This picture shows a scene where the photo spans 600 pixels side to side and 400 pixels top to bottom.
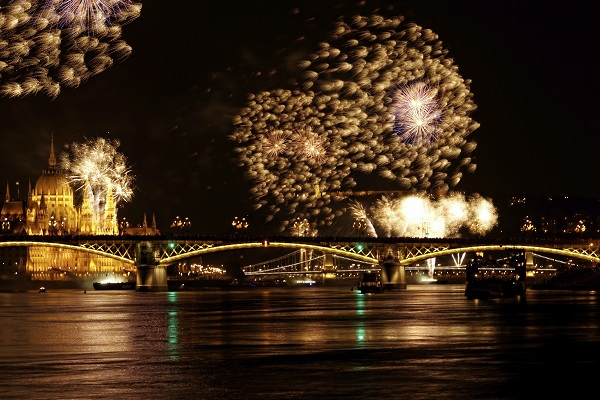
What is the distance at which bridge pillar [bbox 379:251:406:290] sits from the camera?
17700 cm

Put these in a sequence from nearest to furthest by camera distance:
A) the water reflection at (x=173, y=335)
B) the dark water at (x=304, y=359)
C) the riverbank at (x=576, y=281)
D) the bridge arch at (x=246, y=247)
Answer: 1. the dark water at (x=304, y=359)
2. the water reflection at (x=173, y=335)
3. the riverbank at (x=576, y=281)
4. the bridge arch at (x=246, y=247)

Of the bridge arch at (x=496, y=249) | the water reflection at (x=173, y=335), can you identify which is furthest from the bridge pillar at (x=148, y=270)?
the water reflection at (x=173, y=335)

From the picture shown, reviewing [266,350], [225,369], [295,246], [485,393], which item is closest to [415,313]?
[266,350]

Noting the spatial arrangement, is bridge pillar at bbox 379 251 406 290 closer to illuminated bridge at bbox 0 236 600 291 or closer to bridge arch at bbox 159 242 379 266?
illuminated bridge at bbox 0 236 600 291

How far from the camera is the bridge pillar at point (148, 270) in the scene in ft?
570

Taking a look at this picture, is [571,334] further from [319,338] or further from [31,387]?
[31,387]

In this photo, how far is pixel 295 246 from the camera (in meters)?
173

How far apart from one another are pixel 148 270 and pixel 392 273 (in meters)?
35.4

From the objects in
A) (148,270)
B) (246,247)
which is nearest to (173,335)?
(246,247)

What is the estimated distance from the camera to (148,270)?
176 m

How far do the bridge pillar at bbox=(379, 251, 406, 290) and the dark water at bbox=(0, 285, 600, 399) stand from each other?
105 metres

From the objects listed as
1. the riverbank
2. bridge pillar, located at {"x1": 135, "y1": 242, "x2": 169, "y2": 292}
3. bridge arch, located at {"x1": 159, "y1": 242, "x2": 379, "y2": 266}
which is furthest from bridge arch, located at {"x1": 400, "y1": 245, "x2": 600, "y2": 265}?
bridge pillar, located at {"x1": 135, "y1": 242, "x2": 169, "y2": 292}

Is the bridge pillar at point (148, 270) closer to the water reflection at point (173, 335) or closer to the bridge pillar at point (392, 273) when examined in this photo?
the bridge pillar at point (392, 273)

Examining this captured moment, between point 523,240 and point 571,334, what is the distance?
125 metres
